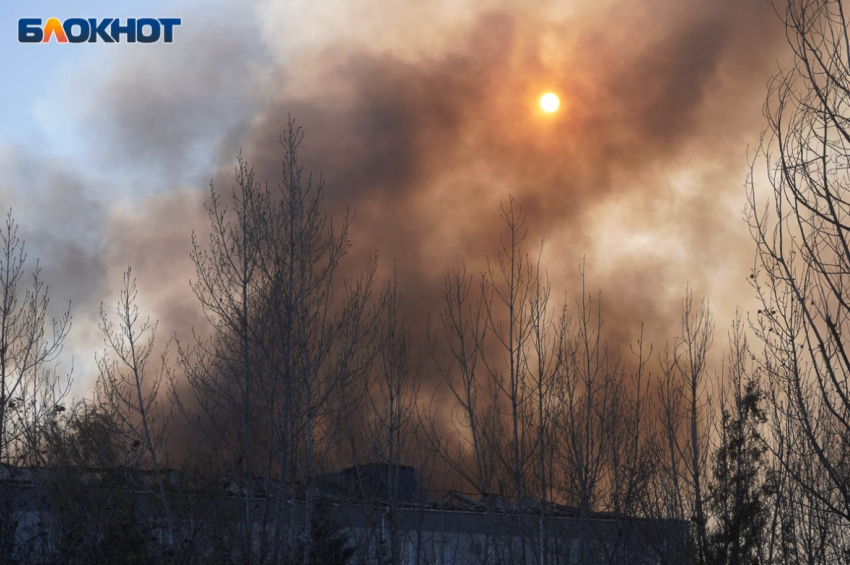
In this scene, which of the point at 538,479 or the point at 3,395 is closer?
the point at 538,479

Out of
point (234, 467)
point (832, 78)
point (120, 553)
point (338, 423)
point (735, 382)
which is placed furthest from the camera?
point (735, 382)

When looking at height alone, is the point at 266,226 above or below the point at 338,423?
above

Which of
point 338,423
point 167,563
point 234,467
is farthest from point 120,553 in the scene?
point 338,423

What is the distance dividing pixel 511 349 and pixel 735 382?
6.17 m

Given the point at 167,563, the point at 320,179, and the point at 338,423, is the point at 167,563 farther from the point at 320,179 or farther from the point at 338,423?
the point at 320,179

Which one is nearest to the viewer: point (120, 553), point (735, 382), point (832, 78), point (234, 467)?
point (832, 78)

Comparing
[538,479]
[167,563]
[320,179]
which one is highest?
[320,179]

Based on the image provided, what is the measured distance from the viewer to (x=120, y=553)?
1347cm

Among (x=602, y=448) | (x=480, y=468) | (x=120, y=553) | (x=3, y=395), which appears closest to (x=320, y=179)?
(x=480, y=468)

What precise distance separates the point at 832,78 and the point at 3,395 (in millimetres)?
15893

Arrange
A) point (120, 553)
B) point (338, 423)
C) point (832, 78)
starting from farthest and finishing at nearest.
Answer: point (120, 553)
point (338, 423)
point (832, 78)

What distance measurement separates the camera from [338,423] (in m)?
12.3

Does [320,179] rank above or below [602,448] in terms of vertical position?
above

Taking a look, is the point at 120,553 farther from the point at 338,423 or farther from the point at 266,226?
the point at 266,226
